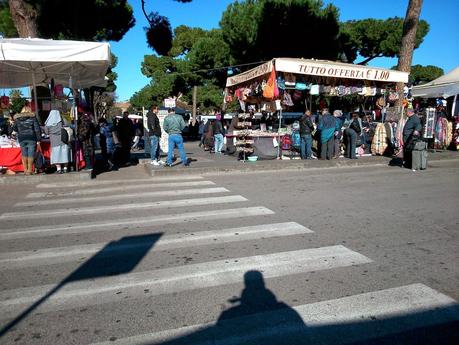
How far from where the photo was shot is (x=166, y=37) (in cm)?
1977

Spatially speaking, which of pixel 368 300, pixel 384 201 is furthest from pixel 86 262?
pixel 384 201

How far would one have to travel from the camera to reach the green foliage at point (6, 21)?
67.5 feet

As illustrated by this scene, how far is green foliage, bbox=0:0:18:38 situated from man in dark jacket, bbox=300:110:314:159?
17134 millimetres

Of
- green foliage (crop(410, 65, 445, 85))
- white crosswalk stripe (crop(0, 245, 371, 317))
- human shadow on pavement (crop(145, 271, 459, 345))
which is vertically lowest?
human shadow on pavement (crop(145, 271, 459, 345))

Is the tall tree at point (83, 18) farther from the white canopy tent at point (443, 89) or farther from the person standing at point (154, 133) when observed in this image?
the white canopy tent at point (443, 89)

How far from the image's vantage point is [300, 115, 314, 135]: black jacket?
1338 centimetres

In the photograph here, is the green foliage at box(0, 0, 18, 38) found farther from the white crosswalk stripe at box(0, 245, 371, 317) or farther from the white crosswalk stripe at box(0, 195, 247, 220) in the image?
the white crosswalk stripe at box(0, 245, 371, 317)

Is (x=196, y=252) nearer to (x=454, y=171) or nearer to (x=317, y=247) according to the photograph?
(x=317, y=247)

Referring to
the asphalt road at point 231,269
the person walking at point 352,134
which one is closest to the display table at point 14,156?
the asphalt road at point 231,269

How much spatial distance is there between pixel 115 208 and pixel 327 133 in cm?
865

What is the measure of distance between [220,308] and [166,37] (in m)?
18.5

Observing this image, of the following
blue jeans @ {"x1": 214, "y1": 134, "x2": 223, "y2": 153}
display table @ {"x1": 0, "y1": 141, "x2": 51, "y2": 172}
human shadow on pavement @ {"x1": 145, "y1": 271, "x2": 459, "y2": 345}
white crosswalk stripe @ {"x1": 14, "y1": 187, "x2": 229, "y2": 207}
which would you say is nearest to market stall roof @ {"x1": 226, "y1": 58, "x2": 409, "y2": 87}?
blue jeans @ {"x1": 214, "y1": 134, "x2": 223, "y2": 153}

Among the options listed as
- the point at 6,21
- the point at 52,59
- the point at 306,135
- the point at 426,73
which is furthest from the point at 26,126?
the point at 426,73

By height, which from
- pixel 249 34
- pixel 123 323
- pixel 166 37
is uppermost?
pixel 249 34
